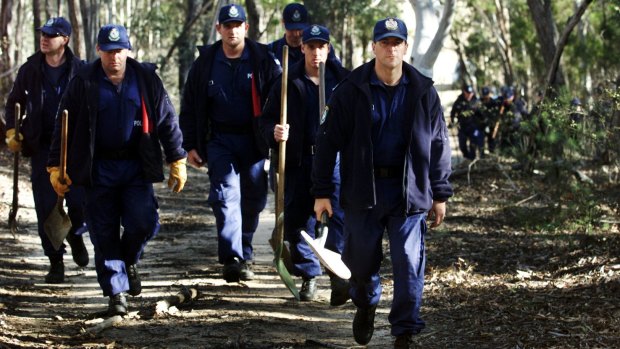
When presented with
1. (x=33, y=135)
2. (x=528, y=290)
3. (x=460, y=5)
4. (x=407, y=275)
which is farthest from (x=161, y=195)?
(x=460, y=5)

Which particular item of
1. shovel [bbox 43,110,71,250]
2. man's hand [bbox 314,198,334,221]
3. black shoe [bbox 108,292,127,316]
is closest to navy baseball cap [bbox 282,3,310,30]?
shovel [bbox 43,110,71,250]

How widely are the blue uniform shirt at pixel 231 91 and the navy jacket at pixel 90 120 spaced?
0.99 metres

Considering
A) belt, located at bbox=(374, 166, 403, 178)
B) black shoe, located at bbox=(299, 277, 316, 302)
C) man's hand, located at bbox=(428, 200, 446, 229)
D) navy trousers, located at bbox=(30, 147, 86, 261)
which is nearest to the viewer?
belt, located at bbox=(374, 166, 403, 178)

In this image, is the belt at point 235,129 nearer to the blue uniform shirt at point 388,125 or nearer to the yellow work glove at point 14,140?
the yellow work glove at point 14,140

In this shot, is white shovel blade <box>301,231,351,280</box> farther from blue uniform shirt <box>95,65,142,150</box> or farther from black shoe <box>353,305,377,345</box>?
blue uniform shirt <box>95,65,142,150</box>

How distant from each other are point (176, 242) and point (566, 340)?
6.18 meters

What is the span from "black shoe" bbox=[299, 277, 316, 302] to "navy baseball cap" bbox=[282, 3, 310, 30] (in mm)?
2415

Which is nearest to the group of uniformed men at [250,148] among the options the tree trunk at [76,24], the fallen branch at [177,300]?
the fallen branch at [177,300]

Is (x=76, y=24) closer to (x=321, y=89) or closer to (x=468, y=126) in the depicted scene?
(x=468, y=126)

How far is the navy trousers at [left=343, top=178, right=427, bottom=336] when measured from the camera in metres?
6.71

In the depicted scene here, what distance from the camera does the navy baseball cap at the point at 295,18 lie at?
10.1 metres

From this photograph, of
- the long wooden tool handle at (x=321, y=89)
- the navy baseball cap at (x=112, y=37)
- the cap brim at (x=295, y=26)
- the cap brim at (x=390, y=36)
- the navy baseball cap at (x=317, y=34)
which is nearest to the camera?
the cap brim at (x=390, y=36)

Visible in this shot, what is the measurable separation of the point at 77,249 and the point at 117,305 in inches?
93.2

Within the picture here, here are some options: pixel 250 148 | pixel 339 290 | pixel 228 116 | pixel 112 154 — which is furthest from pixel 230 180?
pixel 339 290
